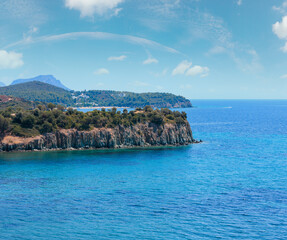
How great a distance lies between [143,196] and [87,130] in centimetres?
4940

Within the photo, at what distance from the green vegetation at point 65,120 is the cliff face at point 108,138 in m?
1.75

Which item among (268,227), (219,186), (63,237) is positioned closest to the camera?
(63,237)

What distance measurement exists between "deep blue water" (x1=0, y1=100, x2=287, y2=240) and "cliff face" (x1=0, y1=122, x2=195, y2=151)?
7.28 metres

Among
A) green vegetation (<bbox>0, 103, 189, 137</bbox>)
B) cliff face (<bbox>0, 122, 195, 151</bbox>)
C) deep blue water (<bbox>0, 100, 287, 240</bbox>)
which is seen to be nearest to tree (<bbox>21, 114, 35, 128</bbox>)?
green vegetation (<bbox>0, 103, 189, 137</bbox>)

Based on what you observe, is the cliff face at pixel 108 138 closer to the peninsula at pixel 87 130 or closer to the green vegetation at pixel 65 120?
the peninsula at pixel 87 130

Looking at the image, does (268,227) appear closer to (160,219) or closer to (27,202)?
(160,219)

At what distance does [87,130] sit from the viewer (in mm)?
90312

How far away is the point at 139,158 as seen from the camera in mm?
76938

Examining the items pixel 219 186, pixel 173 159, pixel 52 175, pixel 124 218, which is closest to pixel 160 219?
pixel 124 218

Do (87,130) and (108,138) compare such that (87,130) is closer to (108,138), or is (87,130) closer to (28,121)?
(108,138)

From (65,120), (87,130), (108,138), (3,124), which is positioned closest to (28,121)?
(3,124)

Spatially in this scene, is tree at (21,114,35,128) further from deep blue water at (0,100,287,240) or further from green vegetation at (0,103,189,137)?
deep blue water at (0,100,287,240)

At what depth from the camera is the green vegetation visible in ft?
282

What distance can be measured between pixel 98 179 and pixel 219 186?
76.4 feet
